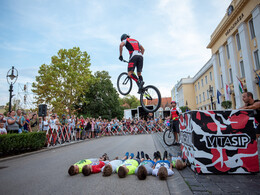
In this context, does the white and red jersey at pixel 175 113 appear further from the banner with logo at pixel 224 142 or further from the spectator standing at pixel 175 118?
the banner with logo at pixel 224 142

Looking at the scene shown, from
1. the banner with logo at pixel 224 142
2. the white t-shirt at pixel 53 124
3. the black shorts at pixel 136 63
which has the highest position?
the black shorts at pixel 136 63

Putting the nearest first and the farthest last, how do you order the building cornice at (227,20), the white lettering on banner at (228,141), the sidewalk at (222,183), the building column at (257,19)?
1. the sidewalk at (222,183)
2. the white lettering on banner at (228,141)
3. the building column at (257,19)
4. the building cornice at (227,20)

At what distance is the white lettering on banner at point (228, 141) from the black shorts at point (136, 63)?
2.82 metres

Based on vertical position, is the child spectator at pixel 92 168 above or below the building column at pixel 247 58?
below

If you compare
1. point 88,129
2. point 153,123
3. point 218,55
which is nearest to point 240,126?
point 88,129

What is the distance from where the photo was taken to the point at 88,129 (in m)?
19.2

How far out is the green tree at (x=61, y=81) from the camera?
88.0 feet

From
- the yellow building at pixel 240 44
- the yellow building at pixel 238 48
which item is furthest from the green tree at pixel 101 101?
the yellow building at pixel 240 44

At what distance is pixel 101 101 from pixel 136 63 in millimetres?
37607

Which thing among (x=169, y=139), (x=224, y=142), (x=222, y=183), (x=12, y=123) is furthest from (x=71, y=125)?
(x=222, y=183)

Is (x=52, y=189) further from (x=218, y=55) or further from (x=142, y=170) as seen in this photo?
(x=218, y=55)

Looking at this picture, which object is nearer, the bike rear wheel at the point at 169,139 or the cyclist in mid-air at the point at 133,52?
the cyclist in mid-air at the point at 133,52

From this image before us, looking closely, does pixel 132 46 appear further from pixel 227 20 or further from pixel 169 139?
pixel 227 20

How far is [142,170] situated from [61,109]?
25.2 m
